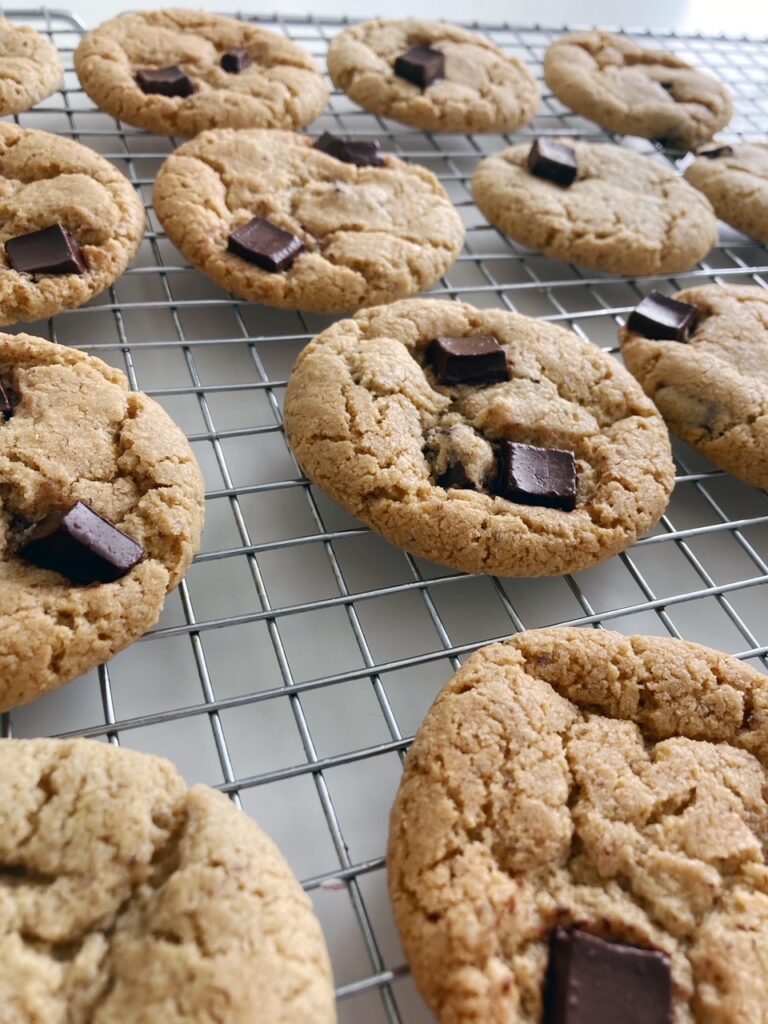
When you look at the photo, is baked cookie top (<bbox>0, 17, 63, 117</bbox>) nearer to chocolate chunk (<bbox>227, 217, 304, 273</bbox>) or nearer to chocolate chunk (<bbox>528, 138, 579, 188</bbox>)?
chocolate chunk (<bbox>227, 217, 304, 273</bbox>)

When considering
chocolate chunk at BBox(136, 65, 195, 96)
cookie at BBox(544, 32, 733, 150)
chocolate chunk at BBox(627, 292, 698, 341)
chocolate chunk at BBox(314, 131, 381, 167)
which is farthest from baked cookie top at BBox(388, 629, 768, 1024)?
cookie at BBox(544, 32, 733, 150)

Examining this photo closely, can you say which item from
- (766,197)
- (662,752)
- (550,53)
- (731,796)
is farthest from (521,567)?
(550,53)

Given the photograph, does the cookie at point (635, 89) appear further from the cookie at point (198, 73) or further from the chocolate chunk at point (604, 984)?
the chocolate chunk at point (604, 984)

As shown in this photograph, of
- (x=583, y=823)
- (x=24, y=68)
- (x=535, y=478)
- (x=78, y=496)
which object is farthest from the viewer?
Result: (x=24, y=68)

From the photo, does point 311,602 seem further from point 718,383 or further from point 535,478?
point 718,383

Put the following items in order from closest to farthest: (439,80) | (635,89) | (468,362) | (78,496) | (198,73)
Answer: (78,496) → (468,362) → (198,73) → (439,80) → (635,89)

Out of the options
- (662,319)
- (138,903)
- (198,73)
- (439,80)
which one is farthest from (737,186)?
(138,903)

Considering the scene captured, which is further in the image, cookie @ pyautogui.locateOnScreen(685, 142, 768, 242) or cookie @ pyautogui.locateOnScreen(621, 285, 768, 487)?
cookie @ pyautogui.locateOnScreen(685, 142, 768, 242)

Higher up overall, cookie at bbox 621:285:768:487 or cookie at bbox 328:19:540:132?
cookie at bbox 328:19:540:132
